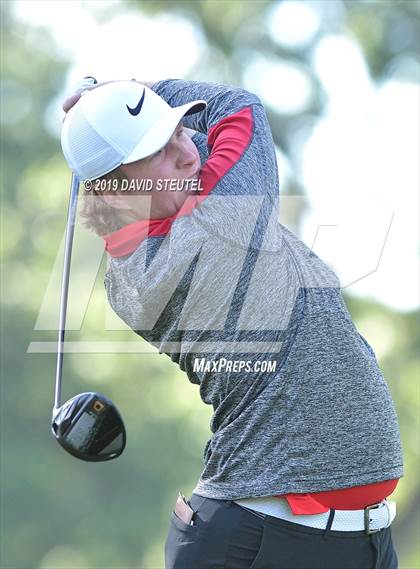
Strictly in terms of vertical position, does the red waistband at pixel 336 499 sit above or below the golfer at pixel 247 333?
below

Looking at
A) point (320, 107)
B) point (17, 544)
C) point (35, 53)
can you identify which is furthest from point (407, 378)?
point (35, 53)

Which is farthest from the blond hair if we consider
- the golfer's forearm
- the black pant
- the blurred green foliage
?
the blurred green foliage

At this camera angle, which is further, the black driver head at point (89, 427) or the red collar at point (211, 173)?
the black driver head at point (89, 427)

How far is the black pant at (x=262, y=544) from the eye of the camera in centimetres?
198

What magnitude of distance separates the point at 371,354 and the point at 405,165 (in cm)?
870

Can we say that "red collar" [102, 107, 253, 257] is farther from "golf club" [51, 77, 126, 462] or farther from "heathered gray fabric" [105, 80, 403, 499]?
"golf club" [51, 77, 126, 462]

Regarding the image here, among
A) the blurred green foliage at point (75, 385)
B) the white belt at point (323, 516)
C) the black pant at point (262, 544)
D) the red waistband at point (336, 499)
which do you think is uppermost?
the red waistband at point (336, 499)

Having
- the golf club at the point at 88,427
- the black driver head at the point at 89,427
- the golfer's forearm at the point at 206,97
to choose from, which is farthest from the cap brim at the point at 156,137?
the black driver head at the point at 89,427

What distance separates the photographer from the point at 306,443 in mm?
1959

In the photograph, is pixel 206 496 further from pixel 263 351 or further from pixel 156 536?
pixel 156 536

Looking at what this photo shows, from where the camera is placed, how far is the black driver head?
218 cm

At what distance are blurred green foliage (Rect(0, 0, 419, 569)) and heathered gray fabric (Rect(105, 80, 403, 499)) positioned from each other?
849cm

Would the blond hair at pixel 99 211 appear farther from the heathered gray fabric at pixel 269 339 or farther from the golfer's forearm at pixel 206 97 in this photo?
the golfer's forearm at pixel 206 97

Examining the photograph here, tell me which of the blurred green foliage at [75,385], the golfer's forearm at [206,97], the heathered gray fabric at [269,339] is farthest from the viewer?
the blurred green foliage at [75,385]
